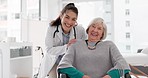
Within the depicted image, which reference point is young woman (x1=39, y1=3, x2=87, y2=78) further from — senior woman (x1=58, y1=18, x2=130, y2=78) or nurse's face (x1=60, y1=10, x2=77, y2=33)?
senior woman (x1=58, y1=18, x2=130, y2=78)

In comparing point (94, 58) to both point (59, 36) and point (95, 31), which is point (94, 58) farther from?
point (59, 36)

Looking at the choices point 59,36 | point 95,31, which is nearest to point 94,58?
point 95,31

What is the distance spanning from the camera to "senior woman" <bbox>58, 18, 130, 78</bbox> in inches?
71.8

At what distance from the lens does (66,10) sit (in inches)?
81.1

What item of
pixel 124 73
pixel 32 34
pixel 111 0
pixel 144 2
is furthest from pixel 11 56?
pixel 144 2

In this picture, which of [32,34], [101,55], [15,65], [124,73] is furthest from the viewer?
[32,34]

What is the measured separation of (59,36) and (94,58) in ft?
1.39

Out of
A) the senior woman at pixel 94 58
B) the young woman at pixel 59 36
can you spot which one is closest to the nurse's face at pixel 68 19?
the young woman at pixel 59 36

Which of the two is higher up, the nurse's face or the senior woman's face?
the nurse's face

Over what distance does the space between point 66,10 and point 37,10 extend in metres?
2.95

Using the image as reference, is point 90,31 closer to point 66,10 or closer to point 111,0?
point 66,10

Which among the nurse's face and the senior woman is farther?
the nurse's face

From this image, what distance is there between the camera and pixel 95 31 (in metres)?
1.99

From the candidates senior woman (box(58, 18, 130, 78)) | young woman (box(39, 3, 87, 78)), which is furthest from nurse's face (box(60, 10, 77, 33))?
senior woman (box(58, 18, 130, 78))
